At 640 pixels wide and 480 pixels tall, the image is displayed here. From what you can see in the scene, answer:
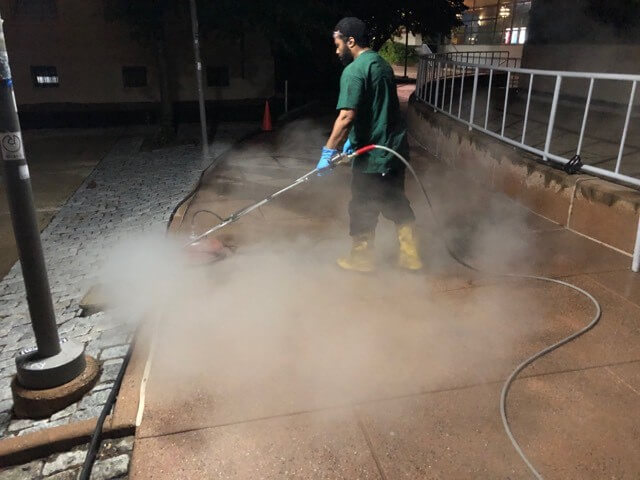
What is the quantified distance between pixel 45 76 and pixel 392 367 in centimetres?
1304

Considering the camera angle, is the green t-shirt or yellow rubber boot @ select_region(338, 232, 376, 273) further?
yellow rubber boot @ select_region(338, 232, 376, 273)

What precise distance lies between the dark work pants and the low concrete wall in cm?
175

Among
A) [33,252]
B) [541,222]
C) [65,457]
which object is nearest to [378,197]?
[541,222]

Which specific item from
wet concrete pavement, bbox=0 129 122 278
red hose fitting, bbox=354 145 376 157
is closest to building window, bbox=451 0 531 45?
wet concrete pavement, bbox=0 129 122 278

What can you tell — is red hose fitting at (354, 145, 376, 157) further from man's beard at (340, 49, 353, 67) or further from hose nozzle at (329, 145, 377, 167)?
man's beard at (340, 49, 353, 67)

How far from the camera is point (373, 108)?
402cm

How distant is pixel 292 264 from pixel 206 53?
33.8 feet

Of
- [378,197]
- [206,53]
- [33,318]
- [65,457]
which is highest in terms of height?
[206,53]

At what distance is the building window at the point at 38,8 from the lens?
12.2m

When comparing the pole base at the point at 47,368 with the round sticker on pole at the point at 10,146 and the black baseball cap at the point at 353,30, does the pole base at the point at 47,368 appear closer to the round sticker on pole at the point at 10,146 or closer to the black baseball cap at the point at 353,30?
the round sticker on pole at the point at 10,146

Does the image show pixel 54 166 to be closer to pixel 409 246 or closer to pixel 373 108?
pixel 373 108

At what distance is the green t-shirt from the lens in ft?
12.6

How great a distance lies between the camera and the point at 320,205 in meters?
6.28

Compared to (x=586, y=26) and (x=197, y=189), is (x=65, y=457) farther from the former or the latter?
(x=586, y=26)
